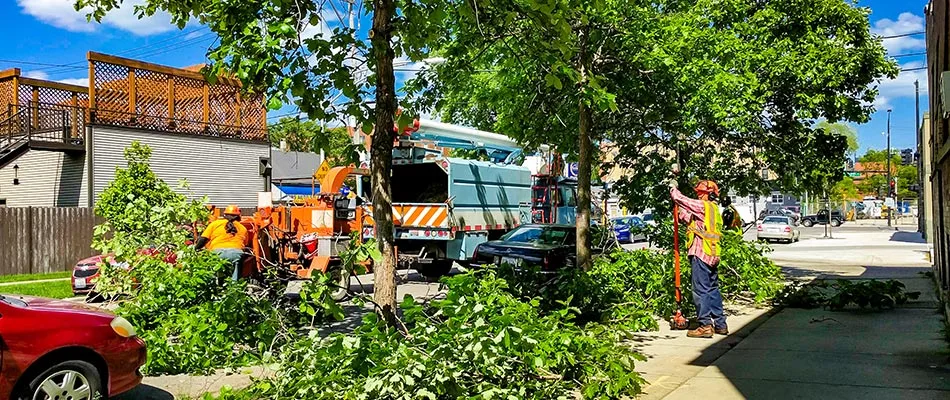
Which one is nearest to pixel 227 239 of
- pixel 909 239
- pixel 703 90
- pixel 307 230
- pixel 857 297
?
pixel 307 230

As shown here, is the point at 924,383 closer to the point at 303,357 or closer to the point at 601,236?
the point at 303,357

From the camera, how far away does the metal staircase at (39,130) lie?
65.3 ft

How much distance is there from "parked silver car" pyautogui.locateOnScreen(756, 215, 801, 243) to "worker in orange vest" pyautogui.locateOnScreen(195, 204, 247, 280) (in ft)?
97.9

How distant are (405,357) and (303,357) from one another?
0.90m

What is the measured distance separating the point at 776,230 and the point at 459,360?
33.7 metres

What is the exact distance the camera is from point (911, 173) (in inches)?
3583

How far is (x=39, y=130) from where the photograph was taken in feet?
67.1

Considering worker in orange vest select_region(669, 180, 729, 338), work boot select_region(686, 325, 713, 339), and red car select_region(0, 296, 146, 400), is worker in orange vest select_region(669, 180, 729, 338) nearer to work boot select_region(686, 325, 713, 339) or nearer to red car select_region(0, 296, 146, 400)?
work boot select_region(686, 325, 713, 339)

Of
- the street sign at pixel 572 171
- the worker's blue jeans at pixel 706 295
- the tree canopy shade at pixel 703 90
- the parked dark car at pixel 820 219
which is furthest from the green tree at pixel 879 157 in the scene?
the worker's blue jeans at pixel 706 295

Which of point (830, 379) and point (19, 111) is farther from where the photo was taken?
point (19, 111)

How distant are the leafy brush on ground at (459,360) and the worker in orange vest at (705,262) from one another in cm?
290

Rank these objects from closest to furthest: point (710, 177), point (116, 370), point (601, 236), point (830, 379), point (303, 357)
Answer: point (303, 357), point (116, 370), point (830, 379), point (601, 236), point (710, 177)

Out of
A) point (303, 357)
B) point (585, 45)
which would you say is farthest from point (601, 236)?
point (303, 357)

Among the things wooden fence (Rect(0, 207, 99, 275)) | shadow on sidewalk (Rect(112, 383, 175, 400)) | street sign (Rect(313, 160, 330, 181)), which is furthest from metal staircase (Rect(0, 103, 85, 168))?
shadow on sidewalk (Rect(112, 383, 175, 400))
